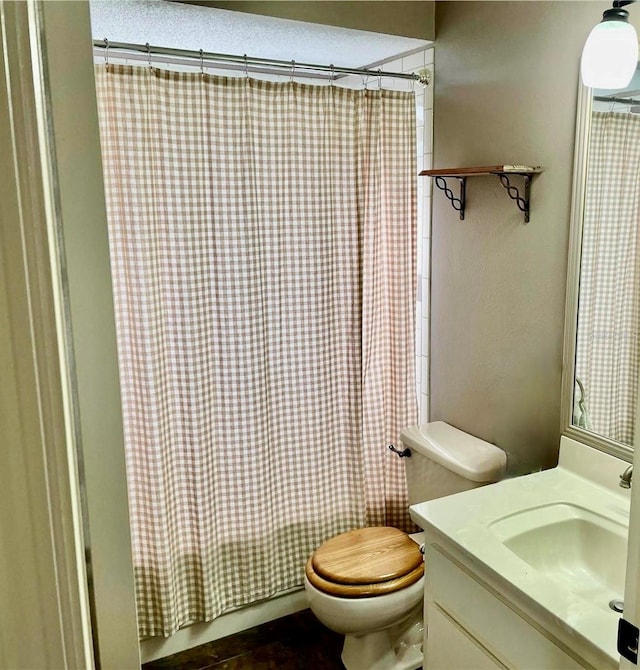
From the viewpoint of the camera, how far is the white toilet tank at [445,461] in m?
1.92

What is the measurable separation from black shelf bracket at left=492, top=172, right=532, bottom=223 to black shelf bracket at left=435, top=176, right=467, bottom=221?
21 cm

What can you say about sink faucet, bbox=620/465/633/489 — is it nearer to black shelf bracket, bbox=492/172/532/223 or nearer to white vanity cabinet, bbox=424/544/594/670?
white vanity cabinet, bbox=424/544/594/670

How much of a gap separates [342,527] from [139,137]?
1.60m

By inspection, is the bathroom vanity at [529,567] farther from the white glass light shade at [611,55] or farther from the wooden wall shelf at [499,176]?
the white glass light shade at [611,55]

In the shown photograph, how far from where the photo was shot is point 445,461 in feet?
6.53

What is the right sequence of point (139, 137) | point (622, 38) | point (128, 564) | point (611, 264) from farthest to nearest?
1. point (139, 137)
2. point (611, 264)
3. point (622, 38)
4. point (128, 564)

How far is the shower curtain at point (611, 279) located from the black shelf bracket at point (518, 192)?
201 millimetres

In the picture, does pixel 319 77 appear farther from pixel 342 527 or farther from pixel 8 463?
pixel 8 463

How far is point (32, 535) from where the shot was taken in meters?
0.47

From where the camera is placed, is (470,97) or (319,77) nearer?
(470,97)

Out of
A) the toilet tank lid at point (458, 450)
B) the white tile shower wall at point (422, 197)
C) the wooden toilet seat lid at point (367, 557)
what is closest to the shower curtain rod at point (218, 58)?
the white tile shower wall at point (422, 197)

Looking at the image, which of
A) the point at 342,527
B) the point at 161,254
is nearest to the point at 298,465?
the point at 342,527

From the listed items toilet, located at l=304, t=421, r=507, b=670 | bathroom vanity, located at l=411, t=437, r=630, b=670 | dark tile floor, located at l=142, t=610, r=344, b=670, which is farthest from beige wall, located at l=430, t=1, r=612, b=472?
dark tile floor, located at l=142, t=610, r=344, b=670

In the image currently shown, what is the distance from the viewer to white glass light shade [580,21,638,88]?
1.39 meters
